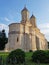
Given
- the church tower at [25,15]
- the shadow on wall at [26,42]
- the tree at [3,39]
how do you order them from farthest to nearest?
the tree at [3,39], the church tower at [25,15], the shadow on wall at [26,42]

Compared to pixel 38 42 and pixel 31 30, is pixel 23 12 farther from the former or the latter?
pixel 38 42

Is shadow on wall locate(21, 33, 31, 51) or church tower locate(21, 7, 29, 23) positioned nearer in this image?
shadow on wall locate(21, 33, 31, 51)

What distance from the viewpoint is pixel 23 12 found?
5303 centimetres

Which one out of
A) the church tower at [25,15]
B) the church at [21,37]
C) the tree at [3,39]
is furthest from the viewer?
the tree at [3,39]

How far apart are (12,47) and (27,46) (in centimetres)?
471

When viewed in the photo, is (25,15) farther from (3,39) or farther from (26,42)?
(3,39)

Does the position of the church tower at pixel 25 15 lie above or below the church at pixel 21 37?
above

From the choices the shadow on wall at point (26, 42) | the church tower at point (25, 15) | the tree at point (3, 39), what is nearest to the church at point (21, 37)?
the shadow on wall at point (26, 42)

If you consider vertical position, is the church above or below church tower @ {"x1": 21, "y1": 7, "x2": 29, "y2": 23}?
below

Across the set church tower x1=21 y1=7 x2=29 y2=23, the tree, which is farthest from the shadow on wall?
the tree

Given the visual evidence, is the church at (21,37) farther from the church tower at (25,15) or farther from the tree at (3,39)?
the tree at (3,39)

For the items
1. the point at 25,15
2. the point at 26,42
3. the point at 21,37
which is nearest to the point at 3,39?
the point at 25,15

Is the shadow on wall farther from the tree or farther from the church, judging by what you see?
the tree

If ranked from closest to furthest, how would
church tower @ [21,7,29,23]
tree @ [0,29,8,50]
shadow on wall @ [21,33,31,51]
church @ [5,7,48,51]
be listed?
church @ [5,7,48,51] → shadow on wall @ [21,33,31,51] → church tower @ [21,7,29,23] → tree @ [0,29,8,50]
